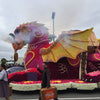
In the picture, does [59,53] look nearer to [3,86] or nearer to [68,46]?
[68,46]

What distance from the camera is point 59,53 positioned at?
236 inches

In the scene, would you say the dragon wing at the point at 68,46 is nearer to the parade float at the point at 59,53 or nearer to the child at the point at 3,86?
the parade float at the point at 59,53

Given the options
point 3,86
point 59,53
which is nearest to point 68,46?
point 59,53

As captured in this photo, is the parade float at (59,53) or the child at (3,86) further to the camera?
the parade float at (59,53)

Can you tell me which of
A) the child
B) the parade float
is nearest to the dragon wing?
the parade float

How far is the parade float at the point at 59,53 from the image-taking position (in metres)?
5.86

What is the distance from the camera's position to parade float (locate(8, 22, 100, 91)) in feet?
19.2

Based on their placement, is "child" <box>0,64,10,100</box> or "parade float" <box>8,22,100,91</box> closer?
"child" <box>0,64,10,100</box>

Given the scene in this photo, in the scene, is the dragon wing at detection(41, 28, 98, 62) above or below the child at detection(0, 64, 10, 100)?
above

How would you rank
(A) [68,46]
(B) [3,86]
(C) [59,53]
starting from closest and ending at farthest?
(B) [3,86], (C) [59,53], (A) [68,46]

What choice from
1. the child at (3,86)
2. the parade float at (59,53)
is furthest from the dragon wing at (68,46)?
the child at (3,86)

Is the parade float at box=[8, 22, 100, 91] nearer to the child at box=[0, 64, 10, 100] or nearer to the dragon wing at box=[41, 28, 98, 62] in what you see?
the dragon wing at box=[41, 28, 98, 62]

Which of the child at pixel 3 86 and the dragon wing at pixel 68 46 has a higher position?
the dragon wing at pixel 68 46

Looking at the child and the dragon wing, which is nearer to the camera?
the child
